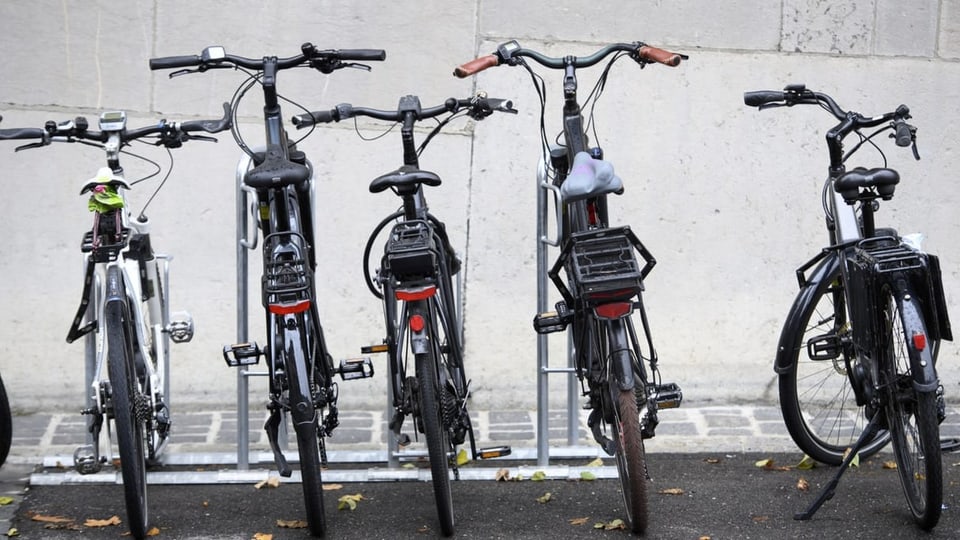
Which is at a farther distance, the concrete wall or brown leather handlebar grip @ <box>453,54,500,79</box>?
the concrete wall

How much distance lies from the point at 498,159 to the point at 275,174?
216 centimetres

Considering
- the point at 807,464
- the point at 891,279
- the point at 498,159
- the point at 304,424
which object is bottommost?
the point at 807,464

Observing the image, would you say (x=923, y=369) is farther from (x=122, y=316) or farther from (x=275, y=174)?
(x=122, y=316)

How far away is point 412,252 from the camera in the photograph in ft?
16.0

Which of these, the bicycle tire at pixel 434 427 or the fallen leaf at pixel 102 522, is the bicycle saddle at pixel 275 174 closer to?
the bicycle tire at pixel 434 427

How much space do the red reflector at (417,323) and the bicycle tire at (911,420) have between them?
5.45 feet

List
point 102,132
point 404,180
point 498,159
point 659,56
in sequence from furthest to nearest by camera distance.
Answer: point 498,159, point 102,132, point 659,56, point 404,180

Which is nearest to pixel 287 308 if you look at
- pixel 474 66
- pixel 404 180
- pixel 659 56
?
pixel 404 180

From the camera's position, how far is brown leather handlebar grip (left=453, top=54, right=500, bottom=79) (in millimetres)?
5141

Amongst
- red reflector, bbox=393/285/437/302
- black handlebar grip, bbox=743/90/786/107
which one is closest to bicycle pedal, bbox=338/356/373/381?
red reflector, bbox=393/285/437/302

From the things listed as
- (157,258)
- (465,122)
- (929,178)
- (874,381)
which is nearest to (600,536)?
(874,381)

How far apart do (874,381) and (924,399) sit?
34 cm

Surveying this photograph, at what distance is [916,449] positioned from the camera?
491 cm

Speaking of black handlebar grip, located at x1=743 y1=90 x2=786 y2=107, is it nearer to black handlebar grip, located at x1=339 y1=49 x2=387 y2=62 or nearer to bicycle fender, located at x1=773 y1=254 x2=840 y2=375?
bicycle fender, located at x1=773 y1=254 x2=840 y2=375
